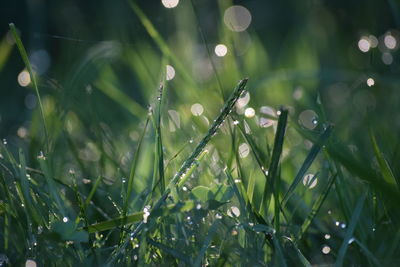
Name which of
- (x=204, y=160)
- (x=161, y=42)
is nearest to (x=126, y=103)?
(x=161, y=42)

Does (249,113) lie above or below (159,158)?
above

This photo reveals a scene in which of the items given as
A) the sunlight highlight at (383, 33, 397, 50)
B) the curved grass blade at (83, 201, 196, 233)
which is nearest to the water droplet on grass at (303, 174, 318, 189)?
the curved grass blade at (83, 201, 196, 233)

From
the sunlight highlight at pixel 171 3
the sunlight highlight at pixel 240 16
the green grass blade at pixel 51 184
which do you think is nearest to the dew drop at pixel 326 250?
the green grass blade at pixel 51 184

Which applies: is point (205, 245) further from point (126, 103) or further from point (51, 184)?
point (126, 103)

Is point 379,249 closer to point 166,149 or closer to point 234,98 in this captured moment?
point 234,98

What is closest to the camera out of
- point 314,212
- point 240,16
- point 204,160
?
point 314,212

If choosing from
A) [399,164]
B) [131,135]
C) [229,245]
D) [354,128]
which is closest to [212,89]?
[131,135]

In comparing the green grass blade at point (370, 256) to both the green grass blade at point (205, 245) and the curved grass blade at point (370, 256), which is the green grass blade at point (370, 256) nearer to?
the curved grass blade at point (370, 256)

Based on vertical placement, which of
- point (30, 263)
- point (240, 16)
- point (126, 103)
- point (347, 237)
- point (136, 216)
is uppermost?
point (240, 16)

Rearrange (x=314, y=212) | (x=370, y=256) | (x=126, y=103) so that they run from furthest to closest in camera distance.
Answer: (x=126, y=103)
(x=314, y=212)
(x=370, y=256)
